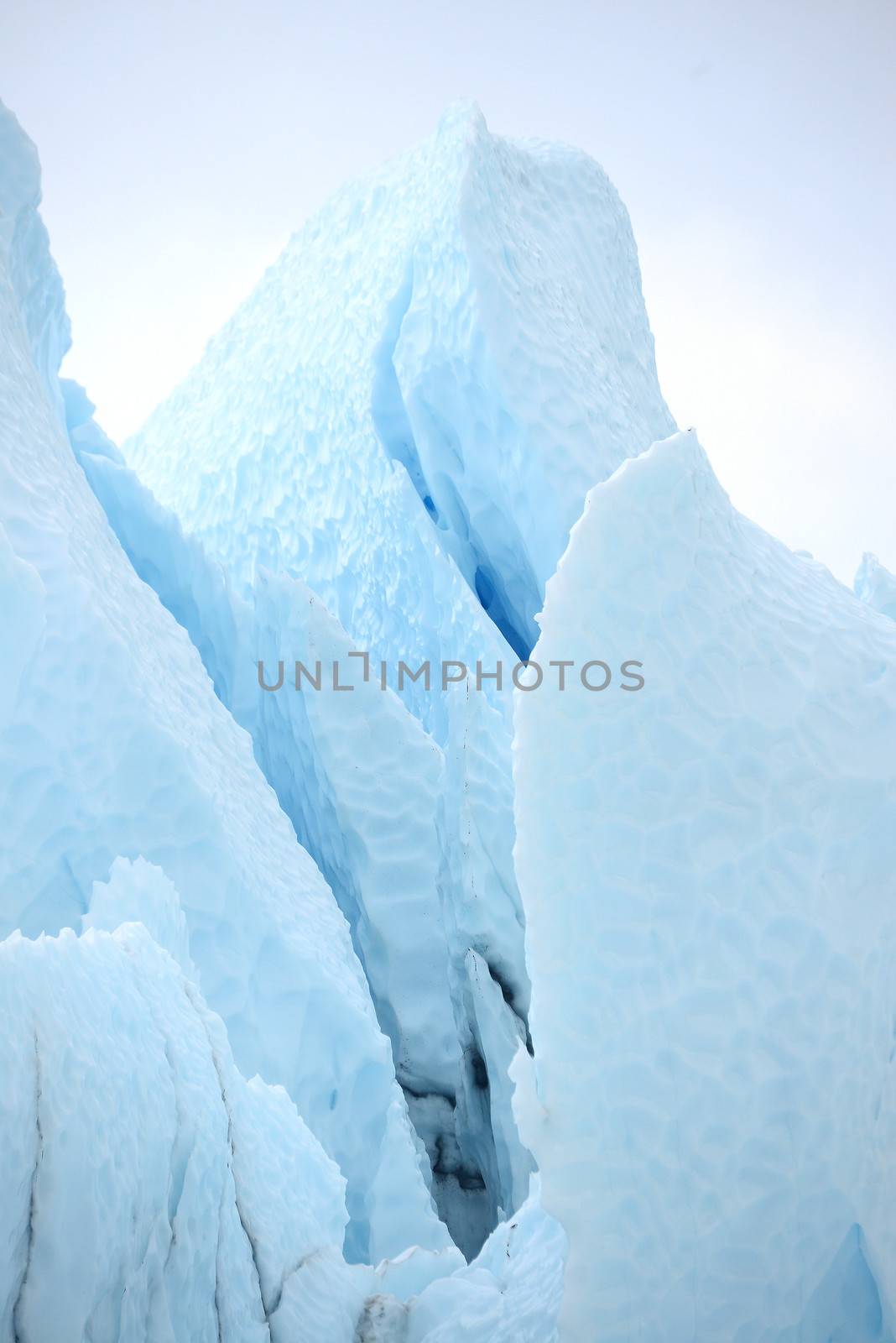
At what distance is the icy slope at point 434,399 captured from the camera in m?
3.54

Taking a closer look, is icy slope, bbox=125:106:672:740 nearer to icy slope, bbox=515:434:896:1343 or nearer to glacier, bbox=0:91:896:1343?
glacier, bbox=0:91:896:1343

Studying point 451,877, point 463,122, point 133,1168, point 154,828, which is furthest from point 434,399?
point 133,1168

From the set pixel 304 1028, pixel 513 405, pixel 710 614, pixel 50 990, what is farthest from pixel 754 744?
pixel 513 405

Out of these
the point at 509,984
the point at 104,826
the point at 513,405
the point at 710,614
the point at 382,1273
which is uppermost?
the point at 513,405

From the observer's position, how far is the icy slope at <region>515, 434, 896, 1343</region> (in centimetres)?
157

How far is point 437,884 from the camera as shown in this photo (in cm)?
323

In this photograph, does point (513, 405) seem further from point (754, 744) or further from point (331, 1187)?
point (331, 1187)

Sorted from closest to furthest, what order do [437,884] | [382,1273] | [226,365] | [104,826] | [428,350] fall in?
[382,1273]
[104,826]
[437,884]
[428,350]
[226,365]

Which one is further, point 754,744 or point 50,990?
point 754,744

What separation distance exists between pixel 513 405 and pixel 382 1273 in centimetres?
247

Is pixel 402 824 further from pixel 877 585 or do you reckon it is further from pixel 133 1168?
pixel 877 585

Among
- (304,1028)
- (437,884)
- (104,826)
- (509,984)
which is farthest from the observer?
(437,884)

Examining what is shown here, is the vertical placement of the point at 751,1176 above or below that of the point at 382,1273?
above

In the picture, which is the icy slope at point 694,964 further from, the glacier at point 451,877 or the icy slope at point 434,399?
the icy slope at point 434,399
